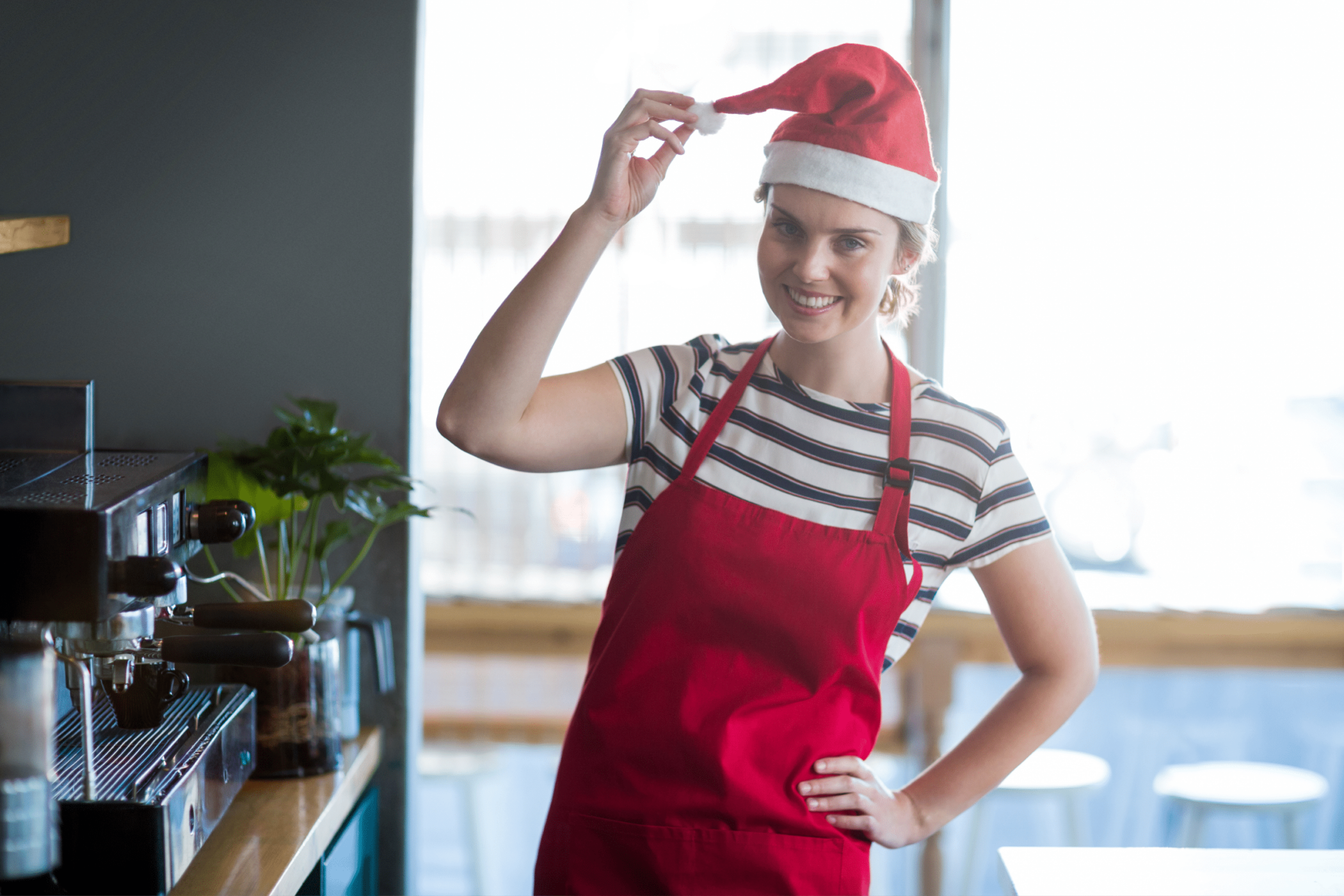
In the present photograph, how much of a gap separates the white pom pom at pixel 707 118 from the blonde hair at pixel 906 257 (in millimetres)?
91

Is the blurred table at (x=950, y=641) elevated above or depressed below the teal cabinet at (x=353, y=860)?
above

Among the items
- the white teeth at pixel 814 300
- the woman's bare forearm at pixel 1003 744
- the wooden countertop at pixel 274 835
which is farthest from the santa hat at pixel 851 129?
the wooden countertop at pixel 274 835

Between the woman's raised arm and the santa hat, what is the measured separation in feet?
0.26

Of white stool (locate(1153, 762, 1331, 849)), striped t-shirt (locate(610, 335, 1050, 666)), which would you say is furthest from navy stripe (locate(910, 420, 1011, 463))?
white stool (locate(1153, 762, 1331, 849))

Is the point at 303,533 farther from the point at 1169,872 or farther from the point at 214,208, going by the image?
the point at 1169,872

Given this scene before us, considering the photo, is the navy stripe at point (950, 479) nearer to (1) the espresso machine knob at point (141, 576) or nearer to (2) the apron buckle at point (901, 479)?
(2) the apron buckle at point (901, 479)

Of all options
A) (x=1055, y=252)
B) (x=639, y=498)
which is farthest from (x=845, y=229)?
(x=1055, y=252)

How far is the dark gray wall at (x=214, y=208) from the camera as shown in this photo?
5.20 feet

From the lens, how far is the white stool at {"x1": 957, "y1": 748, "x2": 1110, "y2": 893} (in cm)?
205

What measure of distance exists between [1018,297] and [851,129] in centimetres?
128

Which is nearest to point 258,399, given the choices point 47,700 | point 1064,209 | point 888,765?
point 47,700

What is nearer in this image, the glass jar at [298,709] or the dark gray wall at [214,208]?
the glass jar at [298,709]

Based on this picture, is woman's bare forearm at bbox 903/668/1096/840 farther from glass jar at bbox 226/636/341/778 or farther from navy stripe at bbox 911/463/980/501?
glass jar at bbox 226/636/341/778

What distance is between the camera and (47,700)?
2.23ft
